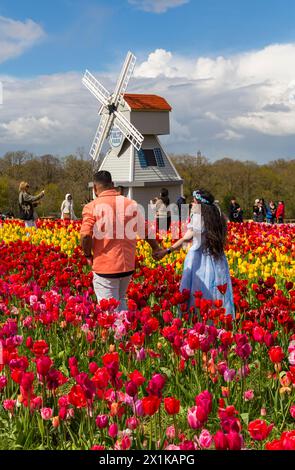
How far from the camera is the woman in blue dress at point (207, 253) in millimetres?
5910

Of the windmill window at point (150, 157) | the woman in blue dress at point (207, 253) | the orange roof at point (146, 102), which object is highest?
the orange roof at point (146, 102)

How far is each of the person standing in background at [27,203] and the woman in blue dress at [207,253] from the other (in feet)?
25.6

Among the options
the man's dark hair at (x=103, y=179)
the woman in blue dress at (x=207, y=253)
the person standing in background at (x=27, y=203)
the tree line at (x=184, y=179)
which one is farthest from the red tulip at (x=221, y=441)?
the tree line at (x=184, y=179)

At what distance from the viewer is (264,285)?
18.3 ft

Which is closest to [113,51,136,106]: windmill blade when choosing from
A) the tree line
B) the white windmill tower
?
the white windmill tower

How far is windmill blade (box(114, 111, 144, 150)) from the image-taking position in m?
31.9

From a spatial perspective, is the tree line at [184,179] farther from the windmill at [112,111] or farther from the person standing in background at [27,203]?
the person standing in background at [27,203]

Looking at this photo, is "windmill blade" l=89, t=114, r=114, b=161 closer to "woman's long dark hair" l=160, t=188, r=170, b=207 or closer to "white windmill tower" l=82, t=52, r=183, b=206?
"white windmill tower" l=82, t=52, r=183, b=206

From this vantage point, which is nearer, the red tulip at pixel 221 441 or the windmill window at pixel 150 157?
the red tulip at pixel 221 441

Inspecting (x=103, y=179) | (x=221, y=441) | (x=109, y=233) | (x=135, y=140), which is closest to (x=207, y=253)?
(x=109, y=233)

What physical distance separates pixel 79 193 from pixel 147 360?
173ft

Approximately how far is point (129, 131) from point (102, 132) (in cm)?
323

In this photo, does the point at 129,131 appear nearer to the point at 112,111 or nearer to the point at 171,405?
the point at 112,111

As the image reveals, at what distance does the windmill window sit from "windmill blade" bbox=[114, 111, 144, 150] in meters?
0.80
